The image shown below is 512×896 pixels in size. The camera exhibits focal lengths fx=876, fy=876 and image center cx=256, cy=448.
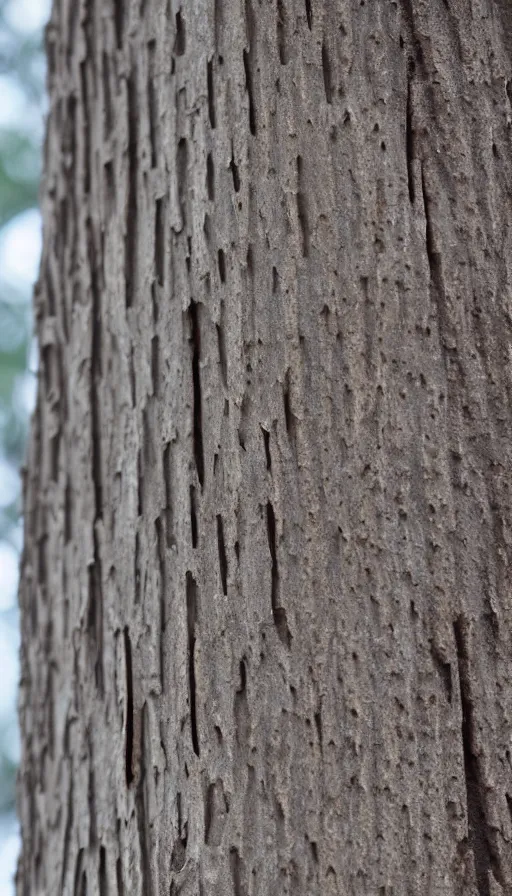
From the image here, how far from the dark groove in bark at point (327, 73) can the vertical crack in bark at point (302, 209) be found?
0.16 ft

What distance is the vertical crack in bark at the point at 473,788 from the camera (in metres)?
0.52

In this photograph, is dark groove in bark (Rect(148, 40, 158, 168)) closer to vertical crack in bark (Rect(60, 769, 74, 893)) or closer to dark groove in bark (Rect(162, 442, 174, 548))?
dark groove in bark (Rect(162, 442, 174, 548))

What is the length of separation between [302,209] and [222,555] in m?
0.25

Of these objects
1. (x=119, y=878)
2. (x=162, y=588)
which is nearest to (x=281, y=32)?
(x=162, y=588)

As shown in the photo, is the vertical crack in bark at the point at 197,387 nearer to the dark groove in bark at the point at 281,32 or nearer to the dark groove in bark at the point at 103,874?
the dark groove in bark at the point at 281,32

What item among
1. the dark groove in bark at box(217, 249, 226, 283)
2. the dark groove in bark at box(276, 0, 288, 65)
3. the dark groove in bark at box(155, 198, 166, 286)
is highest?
the dark groove in bark at box(276, 0, 288, 65)

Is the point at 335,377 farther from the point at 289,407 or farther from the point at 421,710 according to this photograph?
the point at 421,710

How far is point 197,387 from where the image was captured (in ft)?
2.10

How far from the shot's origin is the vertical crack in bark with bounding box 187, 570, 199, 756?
1.94 feet

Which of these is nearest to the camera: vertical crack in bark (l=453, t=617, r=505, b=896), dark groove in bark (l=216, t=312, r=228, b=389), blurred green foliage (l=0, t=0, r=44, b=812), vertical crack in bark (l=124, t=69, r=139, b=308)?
vertical crack in bark (l=453, t=617, r=505, b=896)

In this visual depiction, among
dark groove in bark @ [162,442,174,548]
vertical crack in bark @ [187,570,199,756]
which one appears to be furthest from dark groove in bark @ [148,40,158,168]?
vertical crack in bark @ [187,570,199,756]

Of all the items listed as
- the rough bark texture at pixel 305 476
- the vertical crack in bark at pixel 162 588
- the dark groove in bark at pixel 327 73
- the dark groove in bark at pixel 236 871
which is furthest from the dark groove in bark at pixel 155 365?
the dark groove in bark at pixel 236 871

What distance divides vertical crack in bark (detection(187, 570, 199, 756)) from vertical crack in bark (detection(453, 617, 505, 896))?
0.58ft

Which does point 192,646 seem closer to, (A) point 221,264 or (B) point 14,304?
(A) point 221,264
